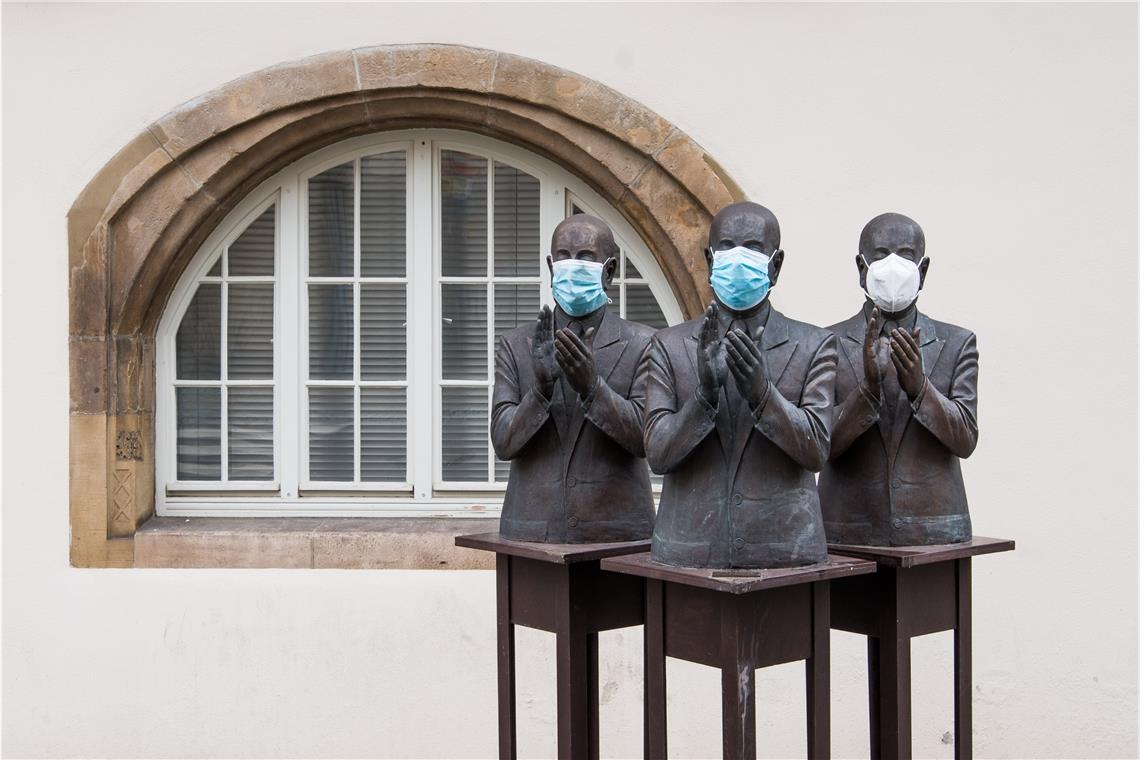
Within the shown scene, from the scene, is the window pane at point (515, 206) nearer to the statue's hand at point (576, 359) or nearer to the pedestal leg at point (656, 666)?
the statue's hand at point (576, 359)

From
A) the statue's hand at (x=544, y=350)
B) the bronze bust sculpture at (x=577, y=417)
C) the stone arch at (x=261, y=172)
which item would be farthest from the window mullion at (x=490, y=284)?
the statue's hand at (x=544, y=350)

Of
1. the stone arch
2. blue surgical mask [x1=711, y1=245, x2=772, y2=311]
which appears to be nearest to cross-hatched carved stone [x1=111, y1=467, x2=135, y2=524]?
the stone arch

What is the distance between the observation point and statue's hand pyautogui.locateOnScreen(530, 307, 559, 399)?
3514 mm

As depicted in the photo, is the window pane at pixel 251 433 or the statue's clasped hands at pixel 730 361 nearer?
the statue's clasped hands at pixel 730 361

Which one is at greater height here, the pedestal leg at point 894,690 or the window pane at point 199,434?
the window pane at point 199,434

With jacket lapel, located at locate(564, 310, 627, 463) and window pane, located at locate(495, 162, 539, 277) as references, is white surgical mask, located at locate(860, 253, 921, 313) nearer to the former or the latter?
jacket lapel, located at locate(564, 310, 627, 463)

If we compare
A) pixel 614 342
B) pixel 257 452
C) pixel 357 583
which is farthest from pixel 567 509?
pixel 257 452

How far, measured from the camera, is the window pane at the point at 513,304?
5.88 metres

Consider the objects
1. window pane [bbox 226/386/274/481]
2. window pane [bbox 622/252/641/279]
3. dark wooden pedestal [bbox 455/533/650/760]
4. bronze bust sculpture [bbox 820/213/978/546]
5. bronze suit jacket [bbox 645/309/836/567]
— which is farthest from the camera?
window pane [bbox 226/386/274/481]

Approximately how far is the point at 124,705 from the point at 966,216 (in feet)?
13.1

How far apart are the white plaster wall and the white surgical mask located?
1.97m

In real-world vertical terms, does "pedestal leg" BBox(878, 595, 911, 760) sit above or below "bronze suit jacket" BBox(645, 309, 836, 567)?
below

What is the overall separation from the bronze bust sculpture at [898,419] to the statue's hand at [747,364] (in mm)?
526

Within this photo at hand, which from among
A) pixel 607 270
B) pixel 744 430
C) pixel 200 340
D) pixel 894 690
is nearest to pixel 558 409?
Answer: pixel 607 270
